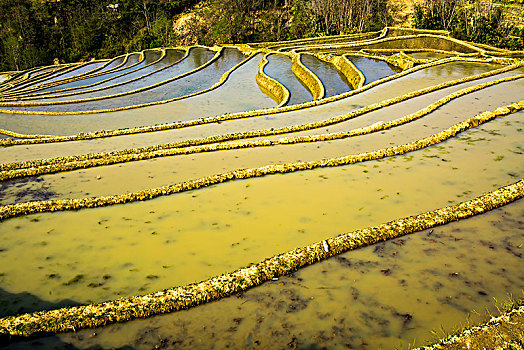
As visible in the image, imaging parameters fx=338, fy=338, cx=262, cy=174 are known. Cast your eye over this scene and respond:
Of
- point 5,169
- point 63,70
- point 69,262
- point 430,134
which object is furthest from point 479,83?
point 63,70

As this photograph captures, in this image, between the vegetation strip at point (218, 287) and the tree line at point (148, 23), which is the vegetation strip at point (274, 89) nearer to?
the vegetation strip at point (218, 287)

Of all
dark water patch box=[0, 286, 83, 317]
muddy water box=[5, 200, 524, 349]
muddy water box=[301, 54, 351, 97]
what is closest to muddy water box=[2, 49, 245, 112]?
muddy water box=[301, 54, 351, 97]

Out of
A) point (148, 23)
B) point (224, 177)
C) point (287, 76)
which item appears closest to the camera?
point (224, 177)

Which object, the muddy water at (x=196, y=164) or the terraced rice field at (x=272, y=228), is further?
the muddy water at (x=196, y=164)

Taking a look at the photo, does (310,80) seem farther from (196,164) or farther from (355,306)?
(355,306)

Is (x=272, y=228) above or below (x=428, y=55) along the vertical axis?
below

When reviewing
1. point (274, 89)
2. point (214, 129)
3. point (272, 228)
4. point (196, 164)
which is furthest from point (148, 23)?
point (272, 228)

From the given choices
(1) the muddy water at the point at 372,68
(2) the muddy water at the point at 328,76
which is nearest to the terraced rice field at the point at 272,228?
(2) the muddy water at the point at 328,76
